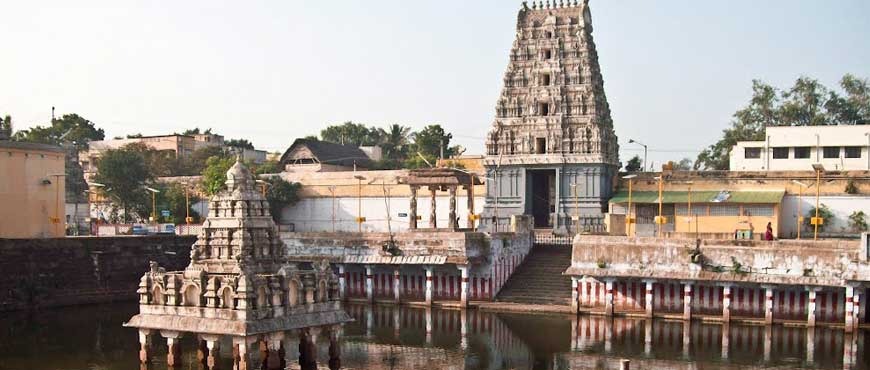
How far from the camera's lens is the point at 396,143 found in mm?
102688

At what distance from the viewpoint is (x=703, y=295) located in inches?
1640

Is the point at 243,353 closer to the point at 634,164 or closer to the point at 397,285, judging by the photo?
the point at 397,285

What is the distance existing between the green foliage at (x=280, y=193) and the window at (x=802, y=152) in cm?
3163

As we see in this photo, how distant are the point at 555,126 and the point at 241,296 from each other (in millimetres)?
34219

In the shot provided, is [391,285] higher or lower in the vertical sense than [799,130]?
lower

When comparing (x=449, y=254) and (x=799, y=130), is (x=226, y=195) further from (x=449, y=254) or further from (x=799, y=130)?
(x=799, y=130)

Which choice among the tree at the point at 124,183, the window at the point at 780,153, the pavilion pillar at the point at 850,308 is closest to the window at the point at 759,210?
the window at the point at 780,153

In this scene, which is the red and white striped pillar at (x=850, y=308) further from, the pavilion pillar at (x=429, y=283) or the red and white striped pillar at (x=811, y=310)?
the pavilion pillar at (x=429, y=283)

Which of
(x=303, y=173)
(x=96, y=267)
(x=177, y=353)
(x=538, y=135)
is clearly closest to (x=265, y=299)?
(x=177, y=353)

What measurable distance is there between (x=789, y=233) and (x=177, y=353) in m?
36.3

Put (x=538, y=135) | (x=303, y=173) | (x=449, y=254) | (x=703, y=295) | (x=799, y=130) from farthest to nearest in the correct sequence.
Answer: (x=303, y=173) → (x=799, y=130) → (x=538, y=135) → (x=449, y=254) → (x=703, y=295)

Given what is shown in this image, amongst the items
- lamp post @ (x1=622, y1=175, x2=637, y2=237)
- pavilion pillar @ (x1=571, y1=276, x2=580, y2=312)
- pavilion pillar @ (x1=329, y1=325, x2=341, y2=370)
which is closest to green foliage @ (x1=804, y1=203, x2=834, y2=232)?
lamp post @ (x1=622, y1=175, x2=637, y2=237)

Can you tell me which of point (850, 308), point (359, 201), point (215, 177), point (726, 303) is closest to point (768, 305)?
point (726, 303)

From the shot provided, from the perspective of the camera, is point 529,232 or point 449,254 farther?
point 529,232
